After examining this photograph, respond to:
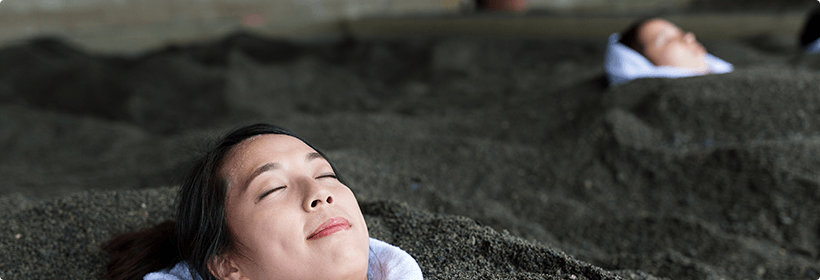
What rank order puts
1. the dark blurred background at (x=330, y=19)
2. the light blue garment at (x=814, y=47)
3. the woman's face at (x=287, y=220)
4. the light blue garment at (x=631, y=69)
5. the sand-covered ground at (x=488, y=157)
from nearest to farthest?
the woman's face at (x=287, y=220) → the sand-covered ground at (x=488, y=157) → the light blue garment at (x=631, y=69) → the light blue garment at (x=814, y=47) → the dark blurred background at (x=330, y=19)

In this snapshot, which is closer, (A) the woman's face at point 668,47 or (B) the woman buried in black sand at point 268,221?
(B) the woman buried in black sand at point 268,221

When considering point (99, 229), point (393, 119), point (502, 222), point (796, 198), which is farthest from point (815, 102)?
point (99, 229)

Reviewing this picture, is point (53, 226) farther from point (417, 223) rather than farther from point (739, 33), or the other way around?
point (739, 33)

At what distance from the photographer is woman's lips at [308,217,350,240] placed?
97 centimetres

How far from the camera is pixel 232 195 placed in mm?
1021

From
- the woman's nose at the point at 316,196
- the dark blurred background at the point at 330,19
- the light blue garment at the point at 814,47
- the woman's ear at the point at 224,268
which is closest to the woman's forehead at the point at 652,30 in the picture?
the light blue garment at the point at 814,47

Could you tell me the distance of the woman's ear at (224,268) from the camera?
1.01 meters

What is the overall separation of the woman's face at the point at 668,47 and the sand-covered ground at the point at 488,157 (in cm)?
23

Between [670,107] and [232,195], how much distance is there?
192 centimetres

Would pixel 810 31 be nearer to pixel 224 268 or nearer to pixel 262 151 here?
pixel 262 151

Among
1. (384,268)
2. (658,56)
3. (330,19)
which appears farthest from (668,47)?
(330,19)

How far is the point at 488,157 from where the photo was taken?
2266mm

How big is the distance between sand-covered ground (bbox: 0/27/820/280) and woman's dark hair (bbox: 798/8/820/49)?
12cm

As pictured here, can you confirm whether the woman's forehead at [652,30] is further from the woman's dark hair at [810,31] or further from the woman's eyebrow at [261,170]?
the woman's eyebrow at [261,170]
